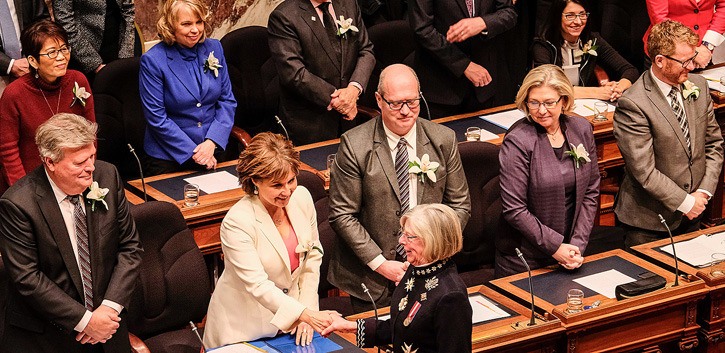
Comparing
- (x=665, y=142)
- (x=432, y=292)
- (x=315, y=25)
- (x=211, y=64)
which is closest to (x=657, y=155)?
(x=665, y=142)

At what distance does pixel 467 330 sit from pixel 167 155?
2610 millimetres

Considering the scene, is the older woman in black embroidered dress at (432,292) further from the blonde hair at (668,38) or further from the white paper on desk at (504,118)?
the white paper on desk at (504,118)

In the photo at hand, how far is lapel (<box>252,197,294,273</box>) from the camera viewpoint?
14.5ft

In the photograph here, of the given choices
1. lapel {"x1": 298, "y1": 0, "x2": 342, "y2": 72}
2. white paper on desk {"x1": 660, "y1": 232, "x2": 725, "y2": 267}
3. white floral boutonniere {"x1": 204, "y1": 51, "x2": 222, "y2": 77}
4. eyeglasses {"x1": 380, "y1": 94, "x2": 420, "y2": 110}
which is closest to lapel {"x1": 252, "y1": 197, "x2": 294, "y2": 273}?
eyeglasses {"x1": 380, "y1": 94, "x2": 420, "y2": 110}

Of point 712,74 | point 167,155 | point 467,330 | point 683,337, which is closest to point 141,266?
point 167,155

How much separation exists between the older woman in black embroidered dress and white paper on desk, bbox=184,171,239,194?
75.4 inches

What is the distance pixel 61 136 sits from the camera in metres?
4.27

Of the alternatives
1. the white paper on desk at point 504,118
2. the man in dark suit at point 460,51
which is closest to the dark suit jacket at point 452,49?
the man in dark suit at point 460,51

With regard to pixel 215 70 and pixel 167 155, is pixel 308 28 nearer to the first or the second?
A: pixel 215 70

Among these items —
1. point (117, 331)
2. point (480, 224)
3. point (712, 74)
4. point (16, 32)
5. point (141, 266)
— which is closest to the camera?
point (117, 331)

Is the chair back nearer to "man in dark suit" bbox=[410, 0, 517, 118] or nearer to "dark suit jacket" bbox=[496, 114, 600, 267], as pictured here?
"dark suit jacket" bbox=[496, 114, 600, 267]

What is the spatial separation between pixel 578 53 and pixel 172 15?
240cm

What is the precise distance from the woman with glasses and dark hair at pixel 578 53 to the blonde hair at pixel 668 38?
1.05 m

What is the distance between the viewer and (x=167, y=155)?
6125mm
